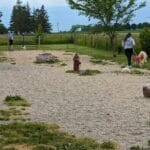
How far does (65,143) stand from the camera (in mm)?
10109

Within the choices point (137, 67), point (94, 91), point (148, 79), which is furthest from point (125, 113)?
point (137, 67)

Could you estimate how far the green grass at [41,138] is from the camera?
9.91m

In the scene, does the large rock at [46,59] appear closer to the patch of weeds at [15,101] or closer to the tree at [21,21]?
Result: the patch of weeds at [15,101]

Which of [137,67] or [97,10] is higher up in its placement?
[97,10]

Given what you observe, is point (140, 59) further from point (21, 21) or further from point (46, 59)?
point (21, 21)

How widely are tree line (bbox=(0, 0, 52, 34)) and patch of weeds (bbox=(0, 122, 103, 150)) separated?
326 ft

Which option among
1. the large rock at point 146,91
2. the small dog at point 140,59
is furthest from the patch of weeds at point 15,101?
the small dog at point 140,59

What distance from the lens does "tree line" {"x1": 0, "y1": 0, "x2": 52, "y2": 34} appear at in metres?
114

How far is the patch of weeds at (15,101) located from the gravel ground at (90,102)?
8.4 inches

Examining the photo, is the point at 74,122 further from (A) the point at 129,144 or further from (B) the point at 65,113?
(A) the point at 129,144

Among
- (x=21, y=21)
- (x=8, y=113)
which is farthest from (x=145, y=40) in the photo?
(x=21, y=21)

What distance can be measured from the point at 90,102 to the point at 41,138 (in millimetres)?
5798

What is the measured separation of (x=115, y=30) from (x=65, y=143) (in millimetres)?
33799

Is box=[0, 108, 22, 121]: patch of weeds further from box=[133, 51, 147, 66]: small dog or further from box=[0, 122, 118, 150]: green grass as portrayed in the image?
box=[133, 51, 147, 66]: small dog
